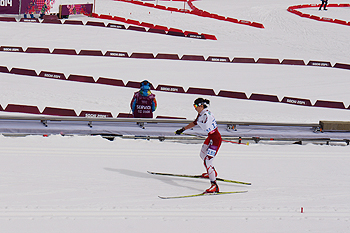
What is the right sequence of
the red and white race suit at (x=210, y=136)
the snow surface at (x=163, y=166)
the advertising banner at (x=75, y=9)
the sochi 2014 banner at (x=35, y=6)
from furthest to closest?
1. the advertising banner at (x=75, y=9)
2. the sochi 2014 banner at (x=35, y=6)
3. the red and white race suit at (x=210, y=136)
4. the snow surface at (x=163, y=166)

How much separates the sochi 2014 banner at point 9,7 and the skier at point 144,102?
68.5ft

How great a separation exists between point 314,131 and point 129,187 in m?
Result: 5.99

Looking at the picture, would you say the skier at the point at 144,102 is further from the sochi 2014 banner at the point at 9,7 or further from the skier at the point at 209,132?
the sochi 2014 banner at the point at 9,7

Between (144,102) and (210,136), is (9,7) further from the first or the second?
(210,136)

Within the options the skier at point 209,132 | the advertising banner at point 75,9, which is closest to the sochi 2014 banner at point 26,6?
the advertising banner at point 75,9

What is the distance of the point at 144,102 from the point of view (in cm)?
1134

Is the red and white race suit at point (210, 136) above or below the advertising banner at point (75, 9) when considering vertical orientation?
below

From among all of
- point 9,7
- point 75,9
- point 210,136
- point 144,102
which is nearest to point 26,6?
point 9,7

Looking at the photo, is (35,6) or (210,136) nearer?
(210,136)

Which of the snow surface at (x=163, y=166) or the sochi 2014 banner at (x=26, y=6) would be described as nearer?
the snow surface at (x=163, y=166)

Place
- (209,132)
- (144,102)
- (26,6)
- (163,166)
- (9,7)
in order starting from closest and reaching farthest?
(209,132) < (163,166) < (144,102) < (26,6) < (9,7)

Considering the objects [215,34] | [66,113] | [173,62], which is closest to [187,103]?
[66,113]

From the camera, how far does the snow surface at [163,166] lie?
24.9 feet

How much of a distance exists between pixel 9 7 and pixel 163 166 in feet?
78.0
